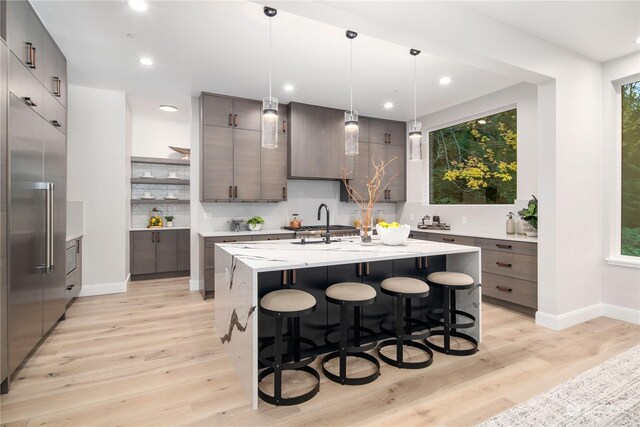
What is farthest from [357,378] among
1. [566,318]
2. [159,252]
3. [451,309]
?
[159,252]

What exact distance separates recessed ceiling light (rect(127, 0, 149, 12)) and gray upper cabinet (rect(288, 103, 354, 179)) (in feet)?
8.14

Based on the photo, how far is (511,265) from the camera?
12.5ft

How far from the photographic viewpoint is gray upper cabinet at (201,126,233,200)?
443 cm

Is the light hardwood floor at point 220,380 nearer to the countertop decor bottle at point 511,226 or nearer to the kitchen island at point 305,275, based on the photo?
the kitchen island at point 305,275

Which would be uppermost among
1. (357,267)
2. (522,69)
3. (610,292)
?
(522,69)

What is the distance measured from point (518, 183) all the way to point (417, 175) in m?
1.72

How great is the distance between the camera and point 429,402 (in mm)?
2039

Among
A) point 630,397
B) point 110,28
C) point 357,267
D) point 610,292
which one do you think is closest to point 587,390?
point 630,397

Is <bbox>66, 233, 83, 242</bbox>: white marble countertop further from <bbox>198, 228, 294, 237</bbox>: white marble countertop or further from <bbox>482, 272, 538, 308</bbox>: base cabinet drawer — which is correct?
<bbox>482, 272, 538, 308</bbox>: base cabinet drawer

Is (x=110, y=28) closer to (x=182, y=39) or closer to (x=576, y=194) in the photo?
(x=182, y=39)

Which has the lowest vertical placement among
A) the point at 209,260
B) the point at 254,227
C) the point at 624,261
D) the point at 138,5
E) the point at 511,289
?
the point at 511,289

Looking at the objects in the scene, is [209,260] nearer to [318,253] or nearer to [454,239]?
[318,253]

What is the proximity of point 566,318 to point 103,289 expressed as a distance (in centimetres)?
558

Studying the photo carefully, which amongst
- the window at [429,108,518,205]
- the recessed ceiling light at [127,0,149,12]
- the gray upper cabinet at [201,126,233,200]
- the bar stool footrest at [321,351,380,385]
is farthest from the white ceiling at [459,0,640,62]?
the gray upper cabinet at [201,126,233,200]
